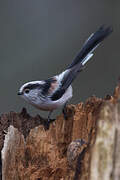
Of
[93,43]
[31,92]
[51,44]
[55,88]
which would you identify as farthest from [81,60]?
[51,44]

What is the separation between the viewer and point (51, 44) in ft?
20.5

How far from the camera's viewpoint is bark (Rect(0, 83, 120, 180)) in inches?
86.1

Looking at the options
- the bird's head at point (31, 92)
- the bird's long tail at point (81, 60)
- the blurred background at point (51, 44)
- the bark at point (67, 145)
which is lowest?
the bark at point (67, 145)

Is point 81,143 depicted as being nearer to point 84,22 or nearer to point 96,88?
point 96,88

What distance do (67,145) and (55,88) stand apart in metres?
1.20

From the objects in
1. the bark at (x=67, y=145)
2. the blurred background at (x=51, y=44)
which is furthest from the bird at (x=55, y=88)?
the blurred background at (x=51, y=44)

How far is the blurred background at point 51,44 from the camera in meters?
5.63

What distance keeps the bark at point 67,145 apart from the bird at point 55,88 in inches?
25.0

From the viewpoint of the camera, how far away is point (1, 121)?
3238 mm

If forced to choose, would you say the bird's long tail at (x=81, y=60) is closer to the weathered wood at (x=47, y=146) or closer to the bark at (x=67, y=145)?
the bark at (x=67, y=145)

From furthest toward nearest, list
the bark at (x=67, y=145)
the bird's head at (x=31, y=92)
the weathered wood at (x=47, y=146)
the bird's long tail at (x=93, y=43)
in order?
the bird's long tail at (x=93, y=43), the bird's head at (x=31, y=92), the weathered wood at (x=47, y=146), the bark at (x=67, y=145)

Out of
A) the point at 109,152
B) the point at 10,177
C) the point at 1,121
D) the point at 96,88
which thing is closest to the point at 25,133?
the point at 1,121

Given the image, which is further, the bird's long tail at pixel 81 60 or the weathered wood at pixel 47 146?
the bird's long tail at pixel 81 60

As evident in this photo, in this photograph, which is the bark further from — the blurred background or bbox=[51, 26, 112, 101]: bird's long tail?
the blurred background
